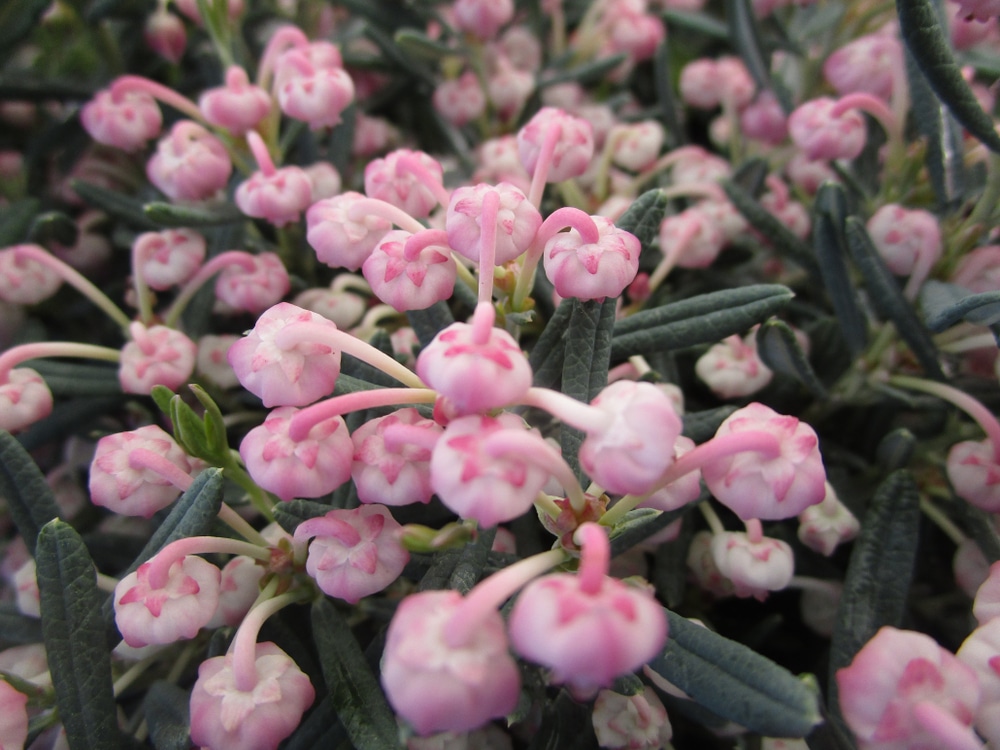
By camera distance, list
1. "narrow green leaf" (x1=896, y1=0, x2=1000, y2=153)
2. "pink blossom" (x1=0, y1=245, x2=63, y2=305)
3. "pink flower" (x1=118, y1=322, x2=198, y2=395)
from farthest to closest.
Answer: "pink blossom" (x1=0, y1=245, x2=63, y2=305) → "pink flower" (x1=118, y1=322, x2=198, y2=395) → "narrow green leaf" (x1=896, y1=0, x2=1000, y2=153)

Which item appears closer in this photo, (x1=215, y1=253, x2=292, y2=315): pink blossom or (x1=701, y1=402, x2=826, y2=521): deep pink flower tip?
(x1=701, y1=402, x2=826, y2=521): deep pink flower tip

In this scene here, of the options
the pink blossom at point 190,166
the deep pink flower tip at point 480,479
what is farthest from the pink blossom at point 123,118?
the deep pink flower tip at point 480,479

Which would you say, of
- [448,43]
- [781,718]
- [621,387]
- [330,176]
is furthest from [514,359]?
[448,43]

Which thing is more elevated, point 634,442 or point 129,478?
point 634,442

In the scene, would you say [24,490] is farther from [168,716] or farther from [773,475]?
[773,475]

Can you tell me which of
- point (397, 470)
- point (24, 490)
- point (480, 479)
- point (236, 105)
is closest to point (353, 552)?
point (397, 470)

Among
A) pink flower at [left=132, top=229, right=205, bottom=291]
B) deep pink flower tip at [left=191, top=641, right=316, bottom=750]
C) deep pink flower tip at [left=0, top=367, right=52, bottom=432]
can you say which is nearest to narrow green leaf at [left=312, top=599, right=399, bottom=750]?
deep pink flower tip at [left=191, top=641, right=316, bottom=750]

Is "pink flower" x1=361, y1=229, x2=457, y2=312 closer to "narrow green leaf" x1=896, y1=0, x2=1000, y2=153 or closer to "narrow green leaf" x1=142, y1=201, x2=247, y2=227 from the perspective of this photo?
"narrow green leaf" x1=142, y1=201, x2=247, y2=227
